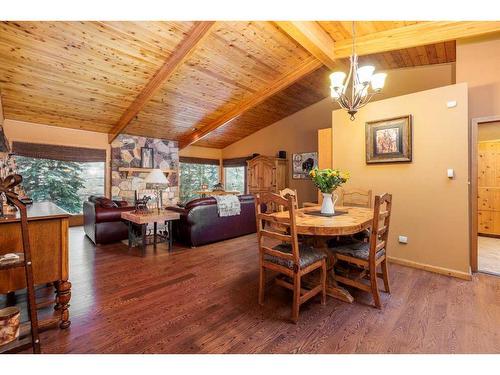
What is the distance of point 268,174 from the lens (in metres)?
6.92

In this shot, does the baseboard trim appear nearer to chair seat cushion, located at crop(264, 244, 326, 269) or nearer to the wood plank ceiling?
chair seat cushion, located at crop(264, 244, 326, 269)

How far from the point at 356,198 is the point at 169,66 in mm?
3752

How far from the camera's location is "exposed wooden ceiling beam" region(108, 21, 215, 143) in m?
3.42

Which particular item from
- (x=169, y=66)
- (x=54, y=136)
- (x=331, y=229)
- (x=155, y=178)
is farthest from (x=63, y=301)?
(x=54, y=136)

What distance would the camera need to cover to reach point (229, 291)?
8.02ft

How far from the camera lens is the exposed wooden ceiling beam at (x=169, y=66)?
11.2ft

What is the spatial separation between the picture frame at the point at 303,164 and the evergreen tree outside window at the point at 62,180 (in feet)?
17.6

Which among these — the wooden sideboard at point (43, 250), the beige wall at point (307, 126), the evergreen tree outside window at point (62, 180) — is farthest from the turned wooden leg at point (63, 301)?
the beige wall at point (307, 126)

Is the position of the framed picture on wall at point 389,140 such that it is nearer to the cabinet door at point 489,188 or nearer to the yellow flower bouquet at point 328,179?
the yellow flower bouquet at point 328,179

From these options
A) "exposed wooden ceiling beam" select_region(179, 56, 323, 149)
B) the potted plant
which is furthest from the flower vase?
"exposed wooden ceiling beam" select_region(179, 56, 323, 149)

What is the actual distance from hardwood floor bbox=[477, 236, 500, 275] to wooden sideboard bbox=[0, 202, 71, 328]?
4.56m
